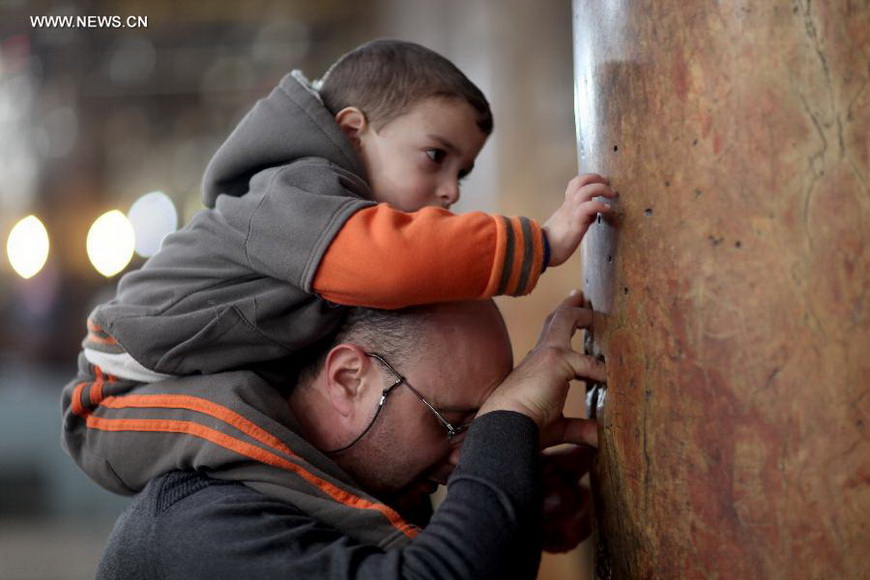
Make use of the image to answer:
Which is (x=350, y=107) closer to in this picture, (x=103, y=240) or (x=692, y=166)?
(x=692, y=166)

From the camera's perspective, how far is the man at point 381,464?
1.29 m

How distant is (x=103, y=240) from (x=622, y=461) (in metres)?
6.13

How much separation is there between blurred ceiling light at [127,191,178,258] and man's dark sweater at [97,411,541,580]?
6460mm

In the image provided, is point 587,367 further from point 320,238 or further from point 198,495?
point 198,495

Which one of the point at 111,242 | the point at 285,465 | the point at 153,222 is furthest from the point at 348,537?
the point at 153,222

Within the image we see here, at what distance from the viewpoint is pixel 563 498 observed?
2049mm

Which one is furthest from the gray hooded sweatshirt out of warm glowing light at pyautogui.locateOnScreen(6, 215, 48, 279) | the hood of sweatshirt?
warm glowing light at pyautogui.locateOnScreen(6, 215, 48, 279)

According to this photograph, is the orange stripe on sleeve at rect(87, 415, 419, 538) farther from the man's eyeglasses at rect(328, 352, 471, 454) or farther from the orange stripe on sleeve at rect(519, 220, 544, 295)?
the orange stripe on sleeve at rect(519, 220, 544, 295)

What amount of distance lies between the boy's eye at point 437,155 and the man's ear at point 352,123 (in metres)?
0.14

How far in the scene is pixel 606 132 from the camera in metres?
1.35

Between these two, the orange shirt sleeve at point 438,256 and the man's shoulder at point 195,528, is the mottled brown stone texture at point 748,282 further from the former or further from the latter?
the man's shoulder at point 195,528

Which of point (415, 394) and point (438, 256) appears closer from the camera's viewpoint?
point (438, 256)

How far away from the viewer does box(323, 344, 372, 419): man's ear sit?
5.28 feet

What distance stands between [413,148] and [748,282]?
87 centimetres
